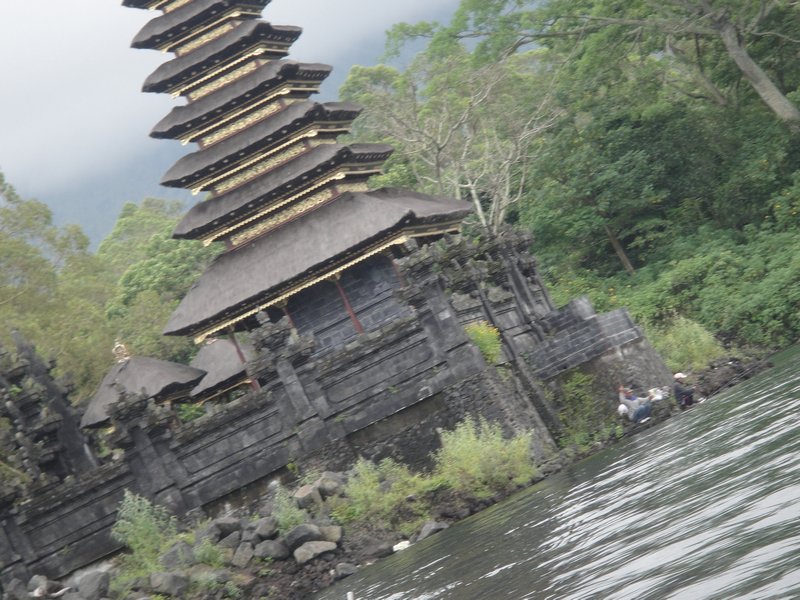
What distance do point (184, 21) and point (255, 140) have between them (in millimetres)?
4662

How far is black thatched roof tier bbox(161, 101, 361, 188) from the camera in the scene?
3253 centimetres

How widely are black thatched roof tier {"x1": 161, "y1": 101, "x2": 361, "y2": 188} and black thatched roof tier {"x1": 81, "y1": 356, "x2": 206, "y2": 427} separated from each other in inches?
189

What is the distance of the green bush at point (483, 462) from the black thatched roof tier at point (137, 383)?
10989mm

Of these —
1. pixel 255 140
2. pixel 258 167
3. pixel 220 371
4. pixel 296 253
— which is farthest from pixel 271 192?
pixel 220 371

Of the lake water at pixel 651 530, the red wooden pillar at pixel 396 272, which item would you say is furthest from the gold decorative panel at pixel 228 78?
the lake water at pixel 651 530

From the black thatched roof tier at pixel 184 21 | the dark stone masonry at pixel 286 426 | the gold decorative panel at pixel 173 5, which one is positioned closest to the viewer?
the dark stone masonry at pixel 286 426

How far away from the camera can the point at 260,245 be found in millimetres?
32094

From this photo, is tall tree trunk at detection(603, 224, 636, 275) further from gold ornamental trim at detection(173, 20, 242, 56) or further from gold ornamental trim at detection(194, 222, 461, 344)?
gold ornamental trim at detection(173, 20, 242, 56)

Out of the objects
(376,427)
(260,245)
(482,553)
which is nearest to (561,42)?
(260,245)

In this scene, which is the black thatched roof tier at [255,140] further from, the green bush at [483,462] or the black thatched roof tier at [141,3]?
the green bush at [483,462]

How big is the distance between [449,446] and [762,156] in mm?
20286

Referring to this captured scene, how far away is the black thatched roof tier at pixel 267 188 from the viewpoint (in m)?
31.8

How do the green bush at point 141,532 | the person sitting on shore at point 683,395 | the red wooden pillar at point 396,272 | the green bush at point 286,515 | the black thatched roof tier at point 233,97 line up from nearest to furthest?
the green bush at point 286,515, the green bush at point 141,532, the person sitting on shore at point 683,395, the red wooden pillar at point 396,272, the black thatched roof tier at point 233,97

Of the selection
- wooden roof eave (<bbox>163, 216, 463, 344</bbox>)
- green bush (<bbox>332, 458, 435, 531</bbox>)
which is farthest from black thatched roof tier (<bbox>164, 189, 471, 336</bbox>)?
green bush (<bbox>332, 458, 435, 531</bbox>)
